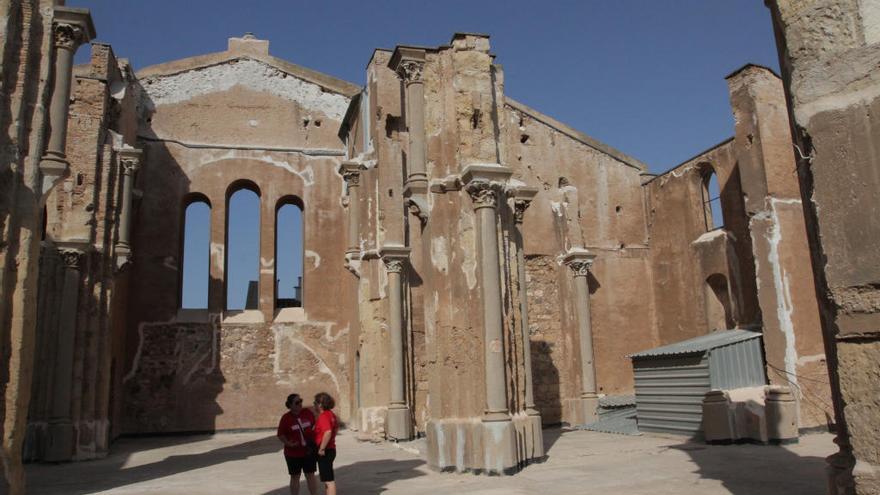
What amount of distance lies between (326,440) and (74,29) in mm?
7075

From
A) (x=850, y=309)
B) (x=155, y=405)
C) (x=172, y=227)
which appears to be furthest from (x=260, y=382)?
(x=850, y=309)

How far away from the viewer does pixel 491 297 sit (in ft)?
31.2

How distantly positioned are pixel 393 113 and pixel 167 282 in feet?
26.0

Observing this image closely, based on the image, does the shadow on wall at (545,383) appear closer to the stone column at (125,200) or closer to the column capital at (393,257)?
the column capital at (393,257)

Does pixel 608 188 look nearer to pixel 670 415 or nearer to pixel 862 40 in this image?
pixel 670 415

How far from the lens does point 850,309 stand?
392 centimetres

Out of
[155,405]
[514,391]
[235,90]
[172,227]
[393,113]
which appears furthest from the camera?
[235,90]

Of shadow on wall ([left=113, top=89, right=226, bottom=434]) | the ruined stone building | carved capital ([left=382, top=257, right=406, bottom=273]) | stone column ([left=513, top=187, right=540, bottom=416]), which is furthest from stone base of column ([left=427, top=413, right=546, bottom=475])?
shadow on wall ([left=113, top=89, right=226, bottom=434])

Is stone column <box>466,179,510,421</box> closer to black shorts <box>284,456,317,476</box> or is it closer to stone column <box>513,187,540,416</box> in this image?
stone column <box>513,187,540,416</box>

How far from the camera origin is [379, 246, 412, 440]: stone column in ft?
48.4

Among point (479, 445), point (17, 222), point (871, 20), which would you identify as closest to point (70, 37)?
point (17, 222)

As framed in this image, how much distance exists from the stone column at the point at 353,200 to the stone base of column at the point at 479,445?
9096 millimetres

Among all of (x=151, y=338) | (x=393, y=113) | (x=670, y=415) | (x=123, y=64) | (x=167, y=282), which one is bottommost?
(x=670, y=415)

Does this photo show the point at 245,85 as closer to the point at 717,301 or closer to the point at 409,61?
the point at 409,61
